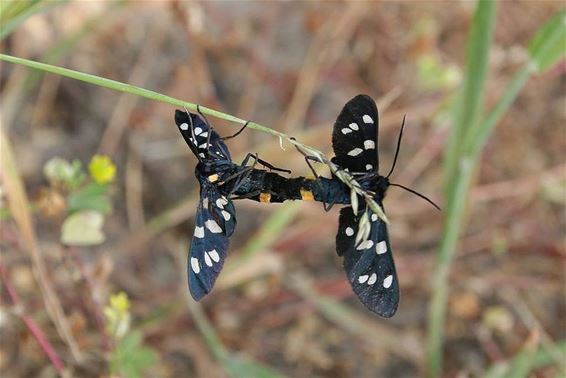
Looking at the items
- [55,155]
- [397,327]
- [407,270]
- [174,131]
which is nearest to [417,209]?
[407,270]

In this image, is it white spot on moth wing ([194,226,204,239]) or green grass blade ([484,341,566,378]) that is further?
green grass blade ([484,341,566,378])

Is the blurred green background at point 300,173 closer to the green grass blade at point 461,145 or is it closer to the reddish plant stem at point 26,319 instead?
the green grass blade at point 461,145

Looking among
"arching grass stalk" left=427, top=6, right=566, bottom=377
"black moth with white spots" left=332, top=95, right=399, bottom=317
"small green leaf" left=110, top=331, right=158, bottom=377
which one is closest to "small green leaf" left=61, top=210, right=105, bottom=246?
"small green leaf" left=110, top=331, right=158, bottom=377

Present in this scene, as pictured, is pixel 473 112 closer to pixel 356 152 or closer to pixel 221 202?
pixel 356 152

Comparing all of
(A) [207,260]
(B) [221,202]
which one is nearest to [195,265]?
(A) [207,260]

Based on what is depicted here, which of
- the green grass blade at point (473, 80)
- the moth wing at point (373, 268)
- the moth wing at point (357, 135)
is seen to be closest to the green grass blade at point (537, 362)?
the green grass blade at point (473, 80)

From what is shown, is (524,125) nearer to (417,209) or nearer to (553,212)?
(553,212)

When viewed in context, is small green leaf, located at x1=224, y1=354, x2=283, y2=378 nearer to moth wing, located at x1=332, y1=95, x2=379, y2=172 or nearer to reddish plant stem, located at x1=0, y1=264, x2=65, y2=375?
reddish plant stem, located at x1=0, y1=264, x2=65, y2=375
